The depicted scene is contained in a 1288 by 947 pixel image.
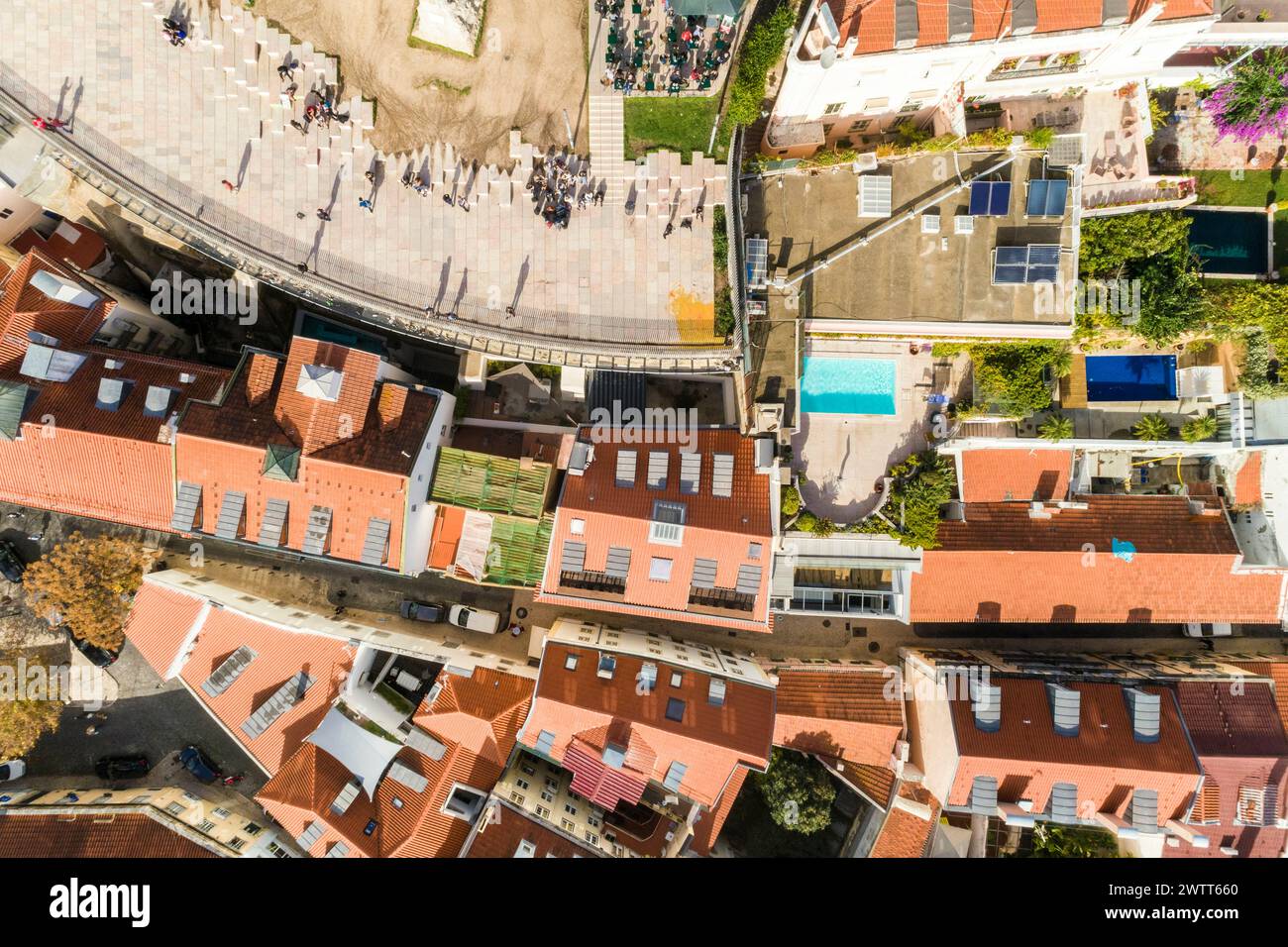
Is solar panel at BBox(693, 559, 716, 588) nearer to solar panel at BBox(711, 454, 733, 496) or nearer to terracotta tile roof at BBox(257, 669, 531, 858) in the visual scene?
solar panel at BBox(711, 454, 733, 496)

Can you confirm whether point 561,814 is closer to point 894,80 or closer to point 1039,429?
point 1039,429

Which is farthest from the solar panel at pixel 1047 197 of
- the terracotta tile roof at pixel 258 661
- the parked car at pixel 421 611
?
the terracotta tile roof at pixel 258 661

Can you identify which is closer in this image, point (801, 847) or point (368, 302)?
point (368, 302)

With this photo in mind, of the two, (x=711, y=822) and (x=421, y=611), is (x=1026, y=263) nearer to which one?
(x=711, y=822)

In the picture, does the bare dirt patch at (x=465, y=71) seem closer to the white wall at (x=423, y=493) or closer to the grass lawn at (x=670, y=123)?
the grass lawn at (x=670, y=123)

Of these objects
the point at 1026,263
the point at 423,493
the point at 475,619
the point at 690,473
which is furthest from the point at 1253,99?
the point at 475,619

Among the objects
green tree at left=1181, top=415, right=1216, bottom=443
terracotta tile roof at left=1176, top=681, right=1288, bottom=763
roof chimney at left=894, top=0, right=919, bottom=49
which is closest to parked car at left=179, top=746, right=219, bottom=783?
roof chimney at left=894, top=0, right=919, bottom=49
